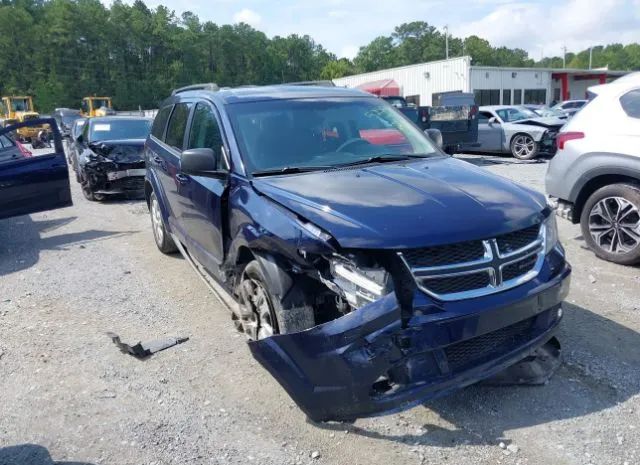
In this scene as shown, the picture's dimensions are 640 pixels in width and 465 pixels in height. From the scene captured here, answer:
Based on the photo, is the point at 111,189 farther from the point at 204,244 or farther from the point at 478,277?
the point at 478,277

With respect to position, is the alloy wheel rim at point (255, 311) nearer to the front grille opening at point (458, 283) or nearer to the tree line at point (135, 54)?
the front grille opening at point (458, 283)

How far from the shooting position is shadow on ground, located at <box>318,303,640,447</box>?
3033mm

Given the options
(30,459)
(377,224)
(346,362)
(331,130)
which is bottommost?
(30,459)

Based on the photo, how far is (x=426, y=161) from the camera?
4086 millimetres

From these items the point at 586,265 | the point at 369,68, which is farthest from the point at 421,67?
the point at 369,68

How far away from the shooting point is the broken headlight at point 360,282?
2.70 meters

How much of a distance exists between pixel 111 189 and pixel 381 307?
9150 millimetres

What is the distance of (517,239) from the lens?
10.1 ft

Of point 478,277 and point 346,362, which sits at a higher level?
point 478,277

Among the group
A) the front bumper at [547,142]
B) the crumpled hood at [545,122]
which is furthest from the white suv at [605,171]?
the crumpled hood at [545,122]

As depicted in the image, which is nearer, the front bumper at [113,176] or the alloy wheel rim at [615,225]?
the alloy wheel rim at [615,225]

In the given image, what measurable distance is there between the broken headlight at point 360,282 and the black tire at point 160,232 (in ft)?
12.7

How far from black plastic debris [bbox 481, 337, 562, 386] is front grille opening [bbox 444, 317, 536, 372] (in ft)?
0.97

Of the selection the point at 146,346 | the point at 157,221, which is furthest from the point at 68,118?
the point at 146,346
